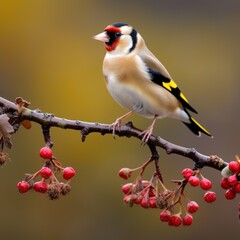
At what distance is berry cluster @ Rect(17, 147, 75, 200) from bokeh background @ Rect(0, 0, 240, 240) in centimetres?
700

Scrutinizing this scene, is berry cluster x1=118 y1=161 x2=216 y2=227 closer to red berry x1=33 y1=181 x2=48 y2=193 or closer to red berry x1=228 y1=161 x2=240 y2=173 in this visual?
red berry x1=228 y1=161 x2=240 y2=173

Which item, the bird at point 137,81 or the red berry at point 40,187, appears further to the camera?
the bird at point 137,81

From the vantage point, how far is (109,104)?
423 inches

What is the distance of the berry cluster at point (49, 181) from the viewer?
3072 mm

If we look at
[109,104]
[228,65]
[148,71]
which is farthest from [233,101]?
[148,71]

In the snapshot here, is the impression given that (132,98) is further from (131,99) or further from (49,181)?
(49,181)

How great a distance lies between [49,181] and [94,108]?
24.6 feet

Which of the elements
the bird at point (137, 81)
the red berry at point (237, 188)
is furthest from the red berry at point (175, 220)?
the bird at point (137, 81)

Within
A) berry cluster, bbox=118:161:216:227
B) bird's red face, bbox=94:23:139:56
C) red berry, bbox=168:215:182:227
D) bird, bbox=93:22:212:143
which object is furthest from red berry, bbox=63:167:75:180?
bird's red face, bbox=94:23:139:56

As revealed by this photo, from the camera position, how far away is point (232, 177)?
3162 millimetres

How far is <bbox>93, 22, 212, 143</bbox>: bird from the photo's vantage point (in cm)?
434

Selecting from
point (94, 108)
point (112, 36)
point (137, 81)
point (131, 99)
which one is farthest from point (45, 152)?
point (94, 108)

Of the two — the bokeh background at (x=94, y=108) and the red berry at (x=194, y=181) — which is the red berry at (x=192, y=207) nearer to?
the red berry at (x=194, y=181)

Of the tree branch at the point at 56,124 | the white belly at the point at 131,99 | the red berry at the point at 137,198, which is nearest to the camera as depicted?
the tree branch at the point at 56,124
